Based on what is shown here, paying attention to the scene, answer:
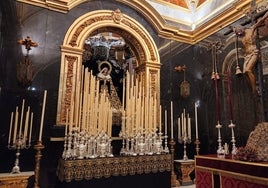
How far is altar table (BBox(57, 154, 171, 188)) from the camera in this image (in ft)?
11.5

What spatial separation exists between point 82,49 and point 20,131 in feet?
6.89

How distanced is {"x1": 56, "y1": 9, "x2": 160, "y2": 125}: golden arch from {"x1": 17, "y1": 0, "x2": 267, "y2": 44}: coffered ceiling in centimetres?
44

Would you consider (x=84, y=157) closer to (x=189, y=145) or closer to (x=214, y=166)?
(x=214, y=166)

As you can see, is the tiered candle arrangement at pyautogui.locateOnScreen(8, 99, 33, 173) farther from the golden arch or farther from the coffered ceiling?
the coffered ceiling

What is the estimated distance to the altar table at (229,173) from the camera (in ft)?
8.23

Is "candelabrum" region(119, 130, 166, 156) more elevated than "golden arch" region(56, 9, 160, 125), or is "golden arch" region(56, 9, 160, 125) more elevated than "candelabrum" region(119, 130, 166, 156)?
"golden arch" region(56, 9, 160, 125)

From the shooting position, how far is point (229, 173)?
2.91 metres

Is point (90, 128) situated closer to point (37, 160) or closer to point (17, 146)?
point (37, 160)

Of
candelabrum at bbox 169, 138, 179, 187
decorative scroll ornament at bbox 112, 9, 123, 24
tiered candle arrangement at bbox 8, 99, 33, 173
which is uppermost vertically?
decorative scroll ornament at bbox 112, 9, 123, 24

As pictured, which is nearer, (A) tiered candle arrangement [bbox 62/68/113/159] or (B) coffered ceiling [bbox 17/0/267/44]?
(A) tiered candle arrangement [bbox 62/68/113/159]

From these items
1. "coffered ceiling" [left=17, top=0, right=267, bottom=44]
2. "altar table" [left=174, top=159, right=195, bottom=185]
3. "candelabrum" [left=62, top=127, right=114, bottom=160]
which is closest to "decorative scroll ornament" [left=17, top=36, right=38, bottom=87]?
"coffered ceiling" [left=17, top=0, right=267, bottom=44]

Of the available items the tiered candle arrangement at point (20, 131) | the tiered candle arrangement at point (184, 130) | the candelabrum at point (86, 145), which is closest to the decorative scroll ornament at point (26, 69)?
the tiered candle arrangement at point (20, 131)

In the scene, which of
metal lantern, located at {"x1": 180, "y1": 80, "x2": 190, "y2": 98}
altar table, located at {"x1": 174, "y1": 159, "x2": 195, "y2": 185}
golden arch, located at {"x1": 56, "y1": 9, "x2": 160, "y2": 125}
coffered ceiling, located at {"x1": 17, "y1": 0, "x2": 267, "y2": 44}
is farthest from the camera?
metal lantern, located at {"x1": 180, "y1": 80, "x2": 190, "y2": 98}

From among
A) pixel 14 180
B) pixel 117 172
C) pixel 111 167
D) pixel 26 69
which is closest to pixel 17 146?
pixel 14 180
